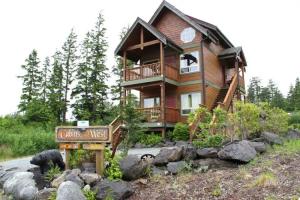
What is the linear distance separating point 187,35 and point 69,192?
726 inches

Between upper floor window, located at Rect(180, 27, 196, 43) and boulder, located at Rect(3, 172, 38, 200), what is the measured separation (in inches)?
655

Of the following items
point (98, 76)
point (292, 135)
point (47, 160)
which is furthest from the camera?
Answer: point (98, 76)

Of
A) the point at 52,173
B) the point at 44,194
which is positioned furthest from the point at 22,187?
the point at 52,173

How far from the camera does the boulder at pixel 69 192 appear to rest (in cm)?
716

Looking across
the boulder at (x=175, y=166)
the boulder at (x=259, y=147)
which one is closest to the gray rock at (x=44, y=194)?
the boulder at (x=175, y=166)

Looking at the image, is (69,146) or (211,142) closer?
(69,146)

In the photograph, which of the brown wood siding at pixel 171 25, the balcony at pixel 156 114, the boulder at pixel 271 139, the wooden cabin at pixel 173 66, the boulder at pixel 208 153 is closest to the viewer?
the boulder at pixel 208 153

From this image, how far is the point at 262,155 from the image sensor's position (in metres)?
10.4

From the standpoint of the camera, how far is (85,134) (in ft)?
31.7

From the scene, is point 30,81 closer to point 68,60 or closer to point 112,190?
point 68,60

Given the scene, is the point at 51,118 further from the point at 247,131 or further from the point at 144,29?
the point at 247,131

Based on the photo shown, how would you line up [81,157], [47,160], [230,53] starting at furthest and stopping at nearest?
1. [230,53]
2. [47,160]
3. [81,157]

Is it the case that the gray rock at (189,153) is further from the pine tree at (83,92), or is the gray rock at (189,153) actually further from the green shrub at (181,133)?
the pine tree at (83,92)

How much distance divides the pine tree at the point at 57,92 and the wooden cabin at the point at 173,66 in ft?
47.4
